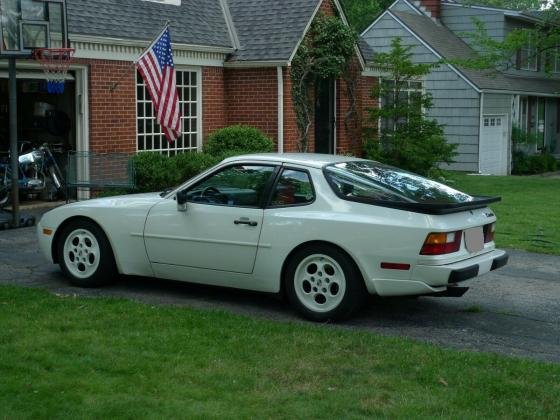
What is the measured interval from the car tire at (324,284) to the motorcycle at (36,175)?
26.4ft

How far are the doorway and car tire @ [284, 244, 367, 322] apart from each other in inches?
512

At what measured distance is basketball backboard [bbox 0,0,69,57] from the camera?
12.6 metres

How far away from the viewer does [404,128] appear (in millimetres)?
19672

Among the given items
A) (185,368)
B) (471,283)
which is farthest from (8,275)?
(471,283)

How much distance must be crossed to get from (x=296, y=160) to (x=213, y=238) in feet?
3.29

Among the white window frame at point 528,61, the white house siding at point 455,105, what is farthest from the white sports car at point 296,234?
the white window frame at point 528,61

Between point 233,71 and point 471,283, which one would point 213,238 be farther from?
point 233,71

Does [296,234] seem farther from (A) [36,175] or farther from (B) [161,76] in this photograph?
(A) [36,175]

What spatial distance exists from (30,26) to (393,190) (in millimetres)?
7716

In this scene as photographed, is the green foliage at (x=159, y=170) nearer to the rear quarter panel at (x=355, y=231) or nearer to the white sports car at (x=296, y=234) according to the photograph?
the white sports car at (x=296, y=234)

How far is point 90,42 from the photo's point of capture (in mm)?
15289

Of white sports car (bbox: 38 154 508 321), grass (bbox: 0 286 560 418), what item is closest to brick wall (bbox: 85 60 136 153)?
white sports car (bbox: 38 154 508 321)

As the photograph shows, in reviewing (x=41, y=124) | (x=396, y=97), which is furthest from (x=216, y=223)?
(x=396, y=97)

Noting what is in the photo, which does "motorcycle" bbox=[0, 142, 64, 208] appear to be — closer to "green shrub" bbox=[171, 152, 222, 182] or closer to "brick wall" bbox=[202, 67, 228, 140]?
"green shrub" bbox=[171, 152, 222, 182]
